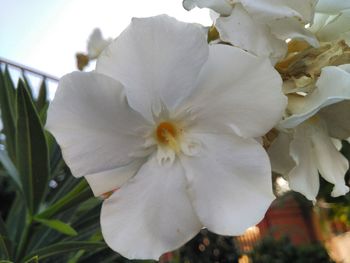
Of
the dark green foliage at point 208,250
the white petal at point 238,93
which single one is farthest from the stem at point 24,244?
the dark green foliage at point 208,250

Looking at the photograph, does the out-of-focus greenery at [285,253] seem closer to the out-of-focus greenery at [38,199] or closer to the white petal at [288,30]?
the out-of-focus greenery at [38,199]

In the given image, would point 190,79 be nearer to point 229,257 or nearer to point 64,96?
point 64,96

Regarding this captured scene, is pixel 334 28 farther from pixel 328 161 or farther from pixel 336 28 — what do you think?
pixel 328 161

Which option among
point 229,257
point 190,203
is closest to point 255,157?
point 190,203

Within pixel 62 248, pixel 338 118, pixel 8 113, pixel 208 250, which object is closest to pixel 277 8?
pixel 338 118

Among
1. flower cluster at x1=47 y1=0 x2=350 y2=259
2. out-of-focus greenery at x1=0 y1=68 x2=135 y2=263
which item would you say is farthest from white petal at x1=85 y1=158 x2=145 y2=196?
out-of-focus greenery at x1=0 y1=68 x2=135 y2=263

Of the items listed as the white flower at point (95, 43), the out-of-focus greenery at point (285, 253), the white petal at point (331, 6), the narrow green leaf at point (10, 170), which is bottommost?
the out-of-focus greenery at point (285, 253)
